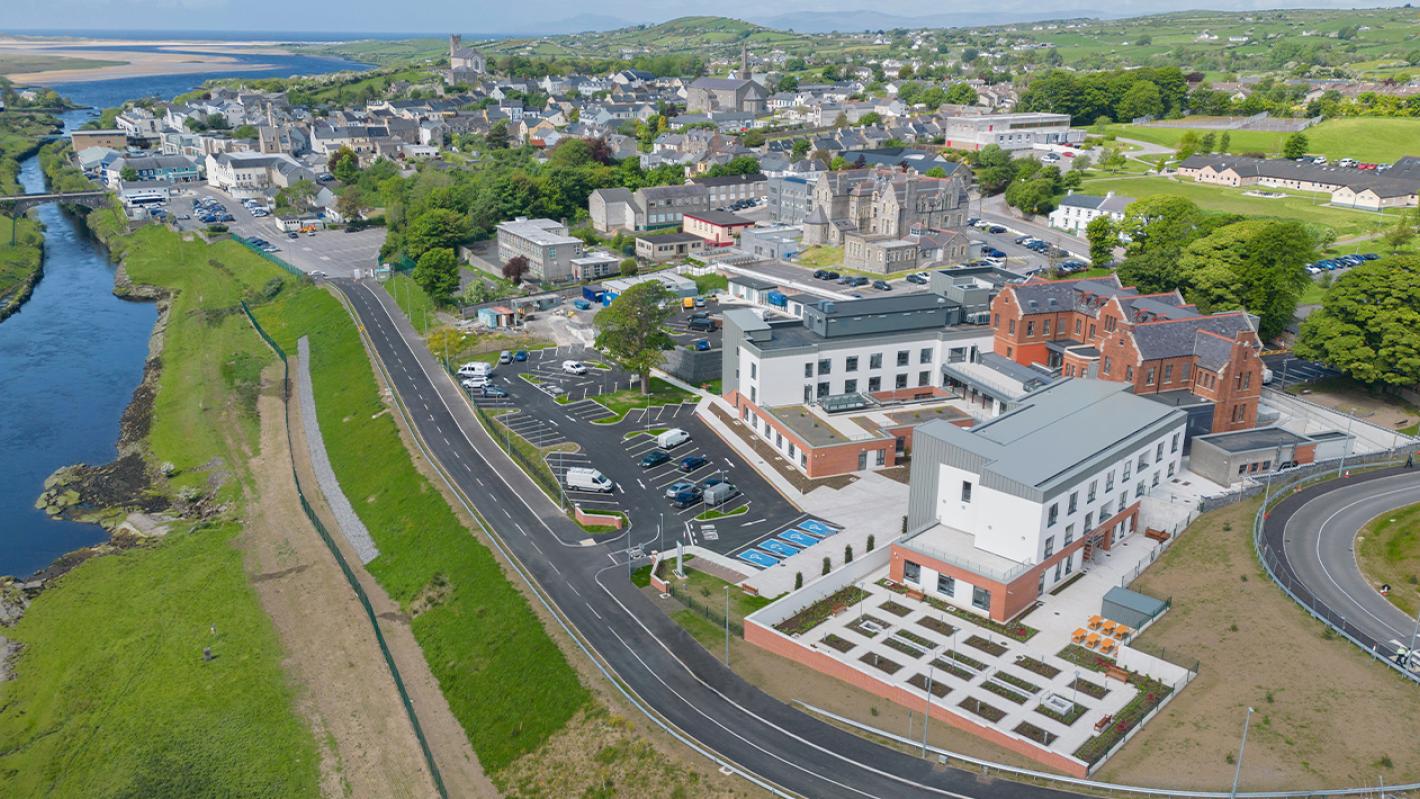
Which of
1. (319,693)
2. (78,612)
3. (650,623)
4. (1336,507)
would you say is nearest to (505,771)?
(650,623)

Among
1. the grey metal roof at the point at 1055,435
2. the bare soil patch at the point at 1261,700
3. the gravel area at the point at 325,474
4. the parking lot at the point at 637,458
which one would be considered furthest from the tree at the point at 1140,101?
the bare soil patch at the point at 1261,700

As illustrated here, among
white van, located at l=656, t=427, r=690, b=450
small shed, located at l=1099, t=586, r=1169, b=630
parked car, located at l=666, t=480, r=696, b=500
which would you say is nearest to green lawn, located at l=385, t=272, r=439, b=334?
white van, located at l=656, t=427, r=690, b=450

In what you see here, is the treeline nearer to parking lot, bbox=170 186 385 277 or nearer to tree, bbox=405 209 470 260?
tree, bbox=405 209 470 260

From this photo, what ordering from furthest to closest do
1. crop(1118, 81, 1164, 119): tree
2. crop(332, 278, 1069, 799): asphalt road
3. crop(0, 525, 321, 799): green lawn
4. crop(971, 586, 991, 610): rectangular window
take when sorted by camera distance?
1. crop(1118, 81, 1164, 119): tree
2. crop(971, 586, 991, 610): rectangular window
3. crop(0, 525, 321, 799): green lawn
4. crop(332, 278, 1069, 799): asphalt road

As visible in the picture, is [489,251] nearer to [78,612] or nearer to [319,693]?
[78,612]

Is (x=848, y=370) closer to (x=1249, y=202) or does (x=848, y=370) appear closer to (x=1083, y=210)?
(x=1083, y=210)

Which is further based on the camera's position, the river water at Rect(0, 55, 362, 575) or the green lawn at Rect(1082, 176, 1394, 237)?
the green lawn at Rect(1082, 176, 1394, 237)

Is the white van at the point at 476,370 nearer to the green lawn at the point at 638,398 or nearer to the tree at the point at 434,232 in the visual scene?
the green lawn at the point at 638,398
